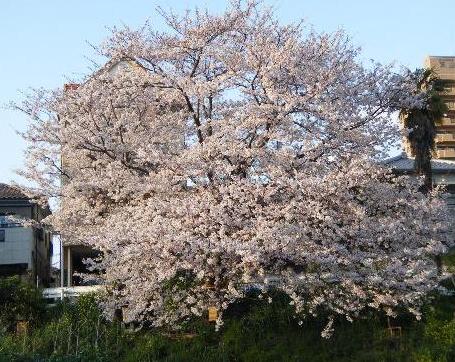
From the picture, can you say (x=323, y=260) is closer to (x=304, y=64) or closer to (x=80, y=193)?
(x=304, y=64)

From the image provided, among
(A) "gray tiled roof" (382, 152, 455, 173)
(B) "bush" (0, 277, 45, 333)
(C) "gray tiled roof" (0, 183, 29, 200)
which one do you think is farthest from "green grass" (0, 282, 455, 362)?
(A) "gray tiled roof" (382, 152, 455, 173)

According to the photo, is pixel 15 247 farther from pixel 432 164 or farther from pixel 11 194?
pixel 432 164

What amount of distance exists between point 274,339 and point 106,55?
→ 956cm

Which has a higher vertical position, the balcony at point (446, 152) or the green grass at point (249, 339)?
the balcony at point (446, 152)

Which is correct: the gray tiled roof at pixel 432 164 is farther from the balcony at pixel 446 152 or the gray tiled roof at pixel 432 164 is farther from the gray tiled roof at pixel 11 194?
the balcony at pixel 446 152

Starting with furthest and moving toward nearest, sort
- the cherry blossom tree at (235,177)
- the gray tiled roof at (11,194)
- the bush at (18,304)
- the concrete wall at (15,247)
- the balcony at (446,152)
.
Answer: the balcony at (446,152)
the gray tiled roof at (11,194)
the concrete wall at (15,247)
the bush at (18,304)
the cherry blossom tree at (235,177)

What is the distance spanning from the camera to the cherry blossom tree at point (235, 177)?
1566cm

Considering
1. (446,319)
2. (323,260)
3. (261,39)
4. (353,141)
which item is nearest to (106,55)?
(261,39)

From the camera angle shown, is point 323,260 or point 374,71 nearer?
point 323,260

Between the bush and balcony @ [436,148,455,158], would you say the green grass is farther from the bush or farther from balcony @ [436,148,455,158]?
balcony @ [436,148,455,158]

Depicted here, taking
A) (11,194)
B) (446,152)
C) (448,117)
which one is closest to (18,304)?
(11,194)

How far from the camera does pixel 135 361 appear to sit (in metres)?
17.1

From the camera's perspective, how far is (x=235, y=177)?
53.0 ft

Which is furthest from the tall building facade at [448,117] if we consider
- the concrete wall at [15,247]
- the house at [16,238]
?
the concrete wall at [15,247]
